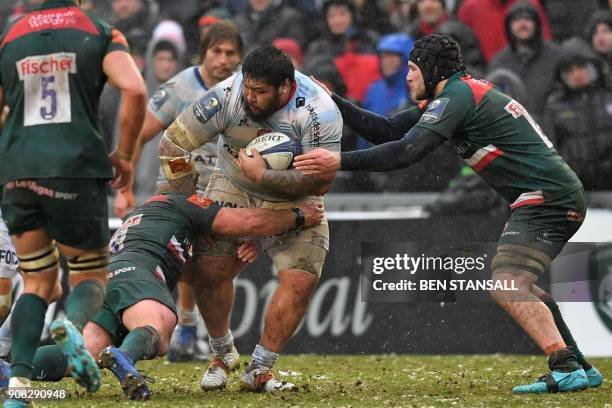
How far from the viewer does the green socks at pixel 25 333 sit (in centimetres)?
607

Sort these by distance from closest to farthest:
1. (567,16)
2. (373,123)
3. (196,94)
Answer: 1. (373,123)
2. (196,94)
3. (567,16)

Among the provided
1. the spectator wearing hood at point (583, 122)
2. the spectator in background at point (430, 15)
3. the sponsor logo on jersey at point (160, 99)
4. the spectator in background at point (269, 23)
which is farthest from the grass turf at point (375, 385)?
the spectator in background at point (269, 23)

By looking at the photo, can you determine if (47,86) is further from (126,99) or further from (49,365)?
(49,365)

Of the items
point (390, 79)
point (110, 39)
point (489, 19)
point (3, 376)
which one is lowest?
point (3, 376)

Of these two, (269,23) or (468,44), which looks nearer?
(468,44)

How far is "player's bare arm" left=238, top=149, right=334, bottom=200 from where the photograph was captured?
7.33 meters

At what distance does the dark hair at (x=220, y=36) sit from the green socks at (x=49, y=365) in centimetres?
350

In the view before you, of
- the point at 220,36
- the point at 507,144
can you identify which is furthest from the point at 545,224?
the point at 220,36

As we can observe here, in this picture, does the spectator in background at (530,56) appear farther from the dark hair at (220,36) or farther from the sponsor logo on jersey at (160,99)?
the sponsor logo on jersey at (160,99)

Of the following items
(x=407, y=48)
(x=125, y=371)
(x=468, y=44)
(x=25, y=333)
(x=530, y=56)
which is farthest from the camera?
(x=407, y=48)

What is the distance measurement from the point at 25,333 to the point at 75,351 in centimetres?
42

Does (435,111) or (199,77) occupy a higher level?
(199,77)

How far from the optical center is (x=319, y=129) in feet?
24.7

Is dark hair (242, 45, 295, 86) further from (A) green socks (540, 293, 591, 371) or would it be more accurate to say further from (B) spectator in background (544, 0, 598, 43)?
(B) spectator in background (544, 0, 598, 43)
